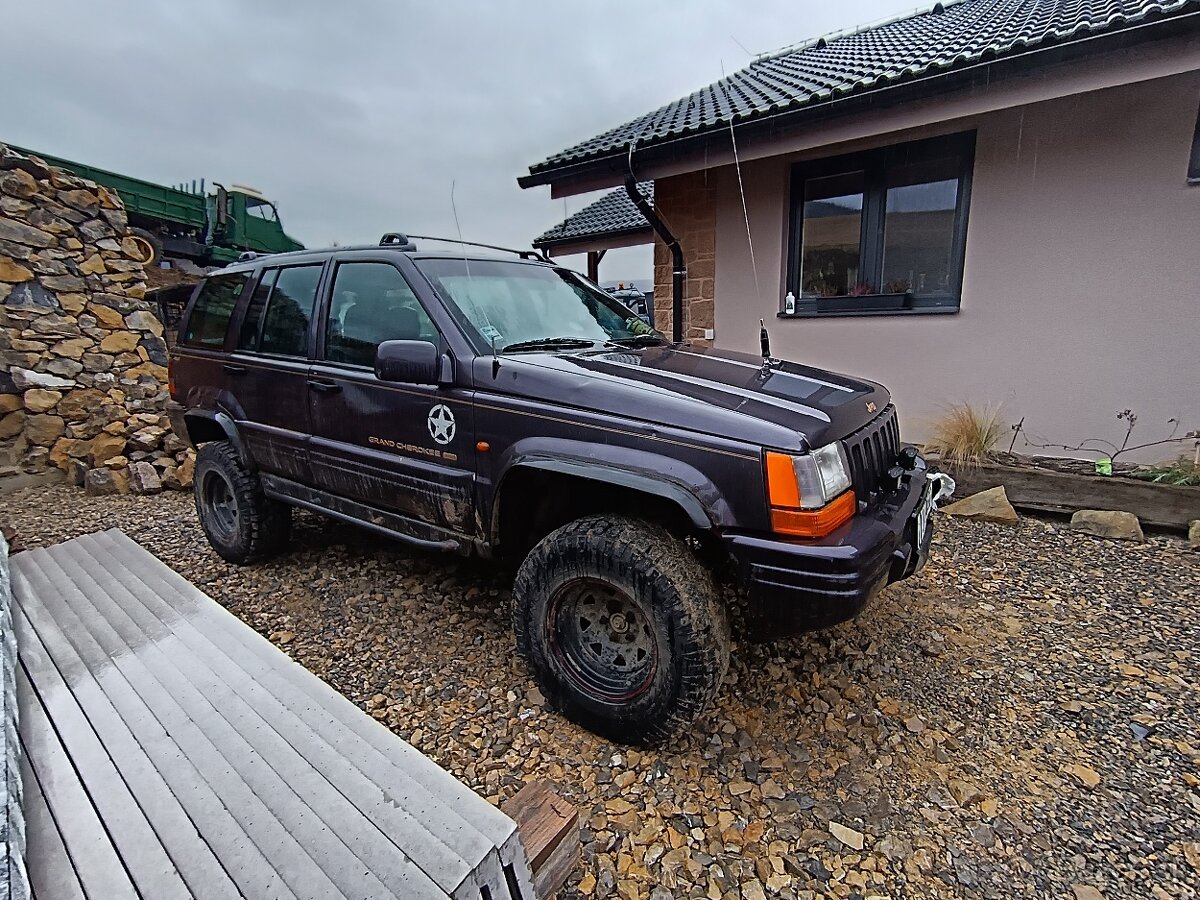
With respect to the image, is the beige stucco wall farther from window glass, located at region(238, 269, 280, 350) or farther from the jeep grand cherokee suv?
window glass, located at region(238, 269, 280, 350)

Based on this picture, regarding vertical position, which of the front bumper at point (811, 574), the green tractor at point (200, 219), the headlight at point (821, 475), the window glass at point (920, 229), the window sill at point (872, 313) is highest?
the green tractor at point (200, 219)

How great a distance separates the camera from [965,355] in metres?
4.98

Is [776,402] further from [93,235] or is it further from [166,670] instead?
[93,235]

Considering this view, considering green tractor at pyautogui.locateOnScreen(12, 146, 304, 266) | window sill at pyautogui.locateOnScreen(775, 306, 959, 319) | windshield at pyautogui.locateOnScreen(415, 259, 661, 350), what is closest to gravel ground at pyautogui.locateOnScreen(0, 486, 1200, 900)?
windshield at pyautogui.locateOnScreen(415, 259, 661, 350)

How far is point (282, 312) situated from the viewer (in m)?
3.29

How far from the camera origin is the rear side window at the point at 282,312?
316 cm

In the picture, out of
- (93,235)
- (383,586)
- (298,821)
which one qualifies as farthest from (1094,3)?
(93,235)

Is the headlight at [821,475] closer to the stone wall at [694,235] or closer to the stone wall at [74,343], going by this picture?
the stone wall at [694,235]

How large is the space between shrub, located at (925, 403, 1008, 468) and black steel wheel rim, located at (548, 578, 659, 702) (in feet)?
11.6

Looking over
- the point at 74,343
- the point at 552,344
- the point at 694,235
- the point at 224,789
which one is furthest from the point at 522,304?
the point at 74,343

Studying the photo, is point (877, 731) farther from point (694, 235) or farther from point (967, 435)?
point (694, 235)

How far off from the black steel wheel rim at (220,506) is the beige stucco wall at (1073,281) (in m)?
5.20

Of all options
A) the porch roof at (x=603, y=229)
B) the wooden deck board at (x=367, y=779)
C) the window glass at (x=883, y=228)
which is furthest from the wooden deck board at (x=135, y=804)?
the porch roof at (x=603, y=229)

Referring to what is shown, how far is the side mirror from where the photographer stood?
2.38m
